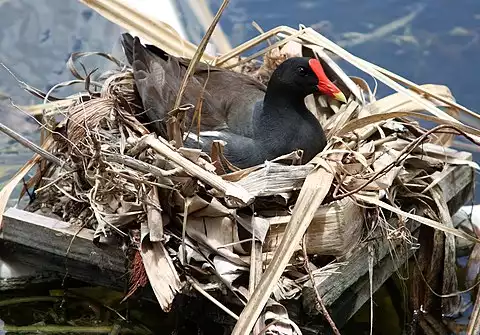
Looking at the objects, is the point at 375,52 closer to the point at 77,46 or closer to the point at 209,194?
the point at 77,46

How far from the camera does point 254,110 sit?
231cm

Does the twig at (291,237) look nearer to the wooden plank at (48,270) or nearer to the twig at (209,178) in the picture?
the twig at (209,178)

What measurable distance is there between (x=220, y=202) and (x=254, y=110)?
462 mm

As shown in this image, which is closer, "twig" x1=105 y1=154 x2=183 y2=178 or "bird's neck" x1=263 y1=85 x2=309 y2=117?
"twig" x1=105 y1=154 x2=183 y2=178

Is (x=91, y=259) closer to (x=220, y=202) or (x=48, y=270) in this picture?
(x=48, y=270)

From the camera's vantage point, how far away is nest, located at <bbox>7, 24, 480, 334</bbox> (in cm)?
185

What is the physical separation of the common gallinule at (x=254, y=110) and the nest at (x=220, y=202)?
0.37 ft

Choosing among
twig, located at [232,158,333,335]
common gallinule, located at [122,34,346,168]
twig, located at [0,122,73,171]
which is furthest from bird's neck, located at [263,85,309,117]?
twig, located at [0,122,73,171]

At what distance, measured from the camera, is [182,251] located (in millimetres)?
1882

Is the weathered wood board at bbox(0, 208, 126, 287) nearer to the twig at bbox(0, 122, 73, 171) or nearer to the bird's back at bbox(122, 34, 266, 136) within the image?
the twig at bbox(0, 122, 73, 171)

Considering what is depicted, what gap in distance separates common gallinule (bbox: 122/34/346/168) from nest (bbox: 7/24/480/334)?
11 cm

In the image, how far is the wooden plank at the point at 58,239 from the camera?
209cm

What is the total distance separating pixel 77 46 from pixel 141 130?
3.88 ft

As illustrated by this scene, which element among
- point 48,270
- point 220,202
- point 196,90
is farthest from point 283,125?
point 48,270
